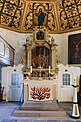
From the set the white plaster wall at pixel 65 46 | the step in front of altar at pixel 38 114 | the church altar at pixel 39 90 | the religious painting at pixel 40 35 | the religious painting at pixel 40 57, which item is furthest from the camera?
the white plaster wall at pixel 65 46

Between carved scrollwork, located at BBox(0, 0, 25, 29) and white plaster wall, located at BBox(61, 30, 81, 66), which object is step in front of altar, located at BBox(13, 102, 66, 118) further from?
carved scrollwork, located at BBox(0, 0, 25, 29)

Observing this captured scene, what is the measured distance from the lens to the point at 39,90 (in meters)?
7.84

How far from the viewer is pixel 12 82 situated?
9.75 m

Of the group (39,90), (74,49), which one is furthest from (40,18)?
(39,90)

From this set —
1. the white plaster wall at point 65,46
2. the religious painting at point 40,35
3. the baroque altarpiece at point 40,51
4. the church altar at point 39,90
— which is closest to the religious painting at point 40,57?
the baroque altarpiece at point 40,51

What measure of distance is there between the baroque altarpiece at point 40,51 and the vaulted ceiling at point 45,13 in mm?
733

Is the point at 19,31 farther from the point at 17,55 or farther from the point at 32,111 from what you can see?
the point at 32,111

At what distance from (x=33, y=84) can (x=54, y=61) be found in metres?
2.57

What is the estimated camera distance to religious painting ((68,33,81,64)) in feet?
33.6

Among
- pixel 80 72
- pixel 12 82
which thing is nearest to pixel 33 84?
pixel 12 82

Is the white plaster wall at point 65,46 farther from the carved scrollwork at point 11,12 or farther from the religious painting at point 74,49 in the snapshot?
the carved scrollwork at point 11,12

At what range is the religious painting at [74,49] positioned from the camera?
33.6ft

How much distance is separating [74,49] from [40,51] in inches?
76.2

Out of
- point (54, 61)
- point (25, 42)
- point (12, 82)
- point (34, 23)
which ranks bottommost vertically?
point (12, 82)
